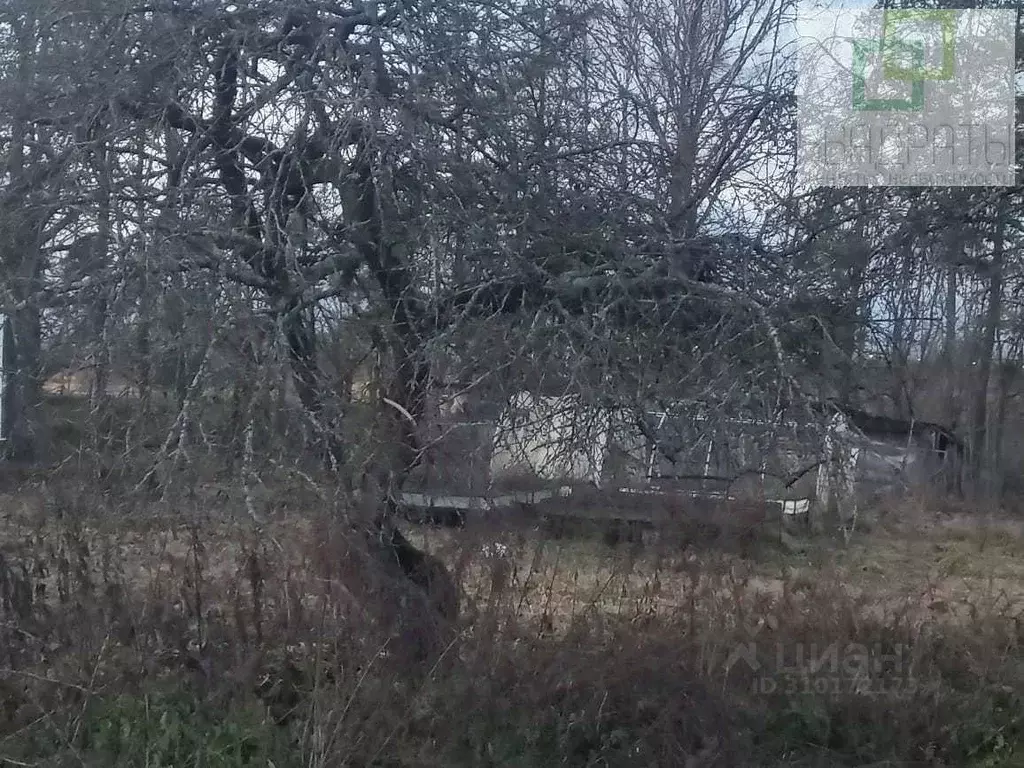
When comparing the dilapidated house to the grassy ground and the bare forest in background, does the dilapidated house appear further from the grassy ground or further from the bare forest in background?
the grassy ground

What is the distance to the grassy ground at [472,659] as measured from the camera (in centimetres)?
414

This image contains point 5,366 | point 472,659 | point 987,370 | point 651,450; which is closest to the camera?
point 651,450

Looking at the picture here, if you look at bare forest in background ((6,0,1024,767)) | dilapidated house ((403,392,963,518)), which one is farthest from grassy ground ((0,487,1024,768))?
dilapidated house ((403,392,963,518))

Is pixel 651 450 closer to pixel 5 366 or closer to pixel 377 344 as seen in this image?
pixel 377 344

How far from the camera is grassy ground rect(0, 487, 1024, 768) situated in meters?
4.14

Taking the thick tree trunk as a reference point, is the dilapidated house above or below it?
below

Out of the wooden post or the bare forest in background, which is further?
the wooden post

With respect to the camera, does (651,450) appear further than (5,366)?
No

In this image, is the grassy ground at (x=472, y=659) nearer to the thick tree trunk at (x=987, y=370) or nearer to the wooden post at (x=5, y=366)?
the wooden post at (x=5, y=366)

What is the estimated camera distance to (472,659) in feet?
14.2

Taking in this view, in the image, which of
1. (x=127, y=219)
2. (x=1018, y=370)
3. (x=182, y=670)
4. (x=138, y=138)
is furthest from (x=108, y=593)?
(x=1018, y=370)

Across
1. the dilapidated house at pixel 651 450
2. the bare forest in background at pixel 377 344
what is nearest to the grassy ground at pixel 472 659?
the bare forest in background at pixel 377 344

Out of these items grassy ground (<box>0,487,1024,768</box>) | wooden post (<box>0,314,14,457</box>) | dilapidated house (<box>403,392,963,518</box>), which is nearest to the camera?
dilapidated house (<box>403,392,963,518</box>)

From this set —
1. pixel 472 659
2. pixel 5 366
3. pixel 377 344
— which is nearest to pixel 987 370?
pixel 472 659
